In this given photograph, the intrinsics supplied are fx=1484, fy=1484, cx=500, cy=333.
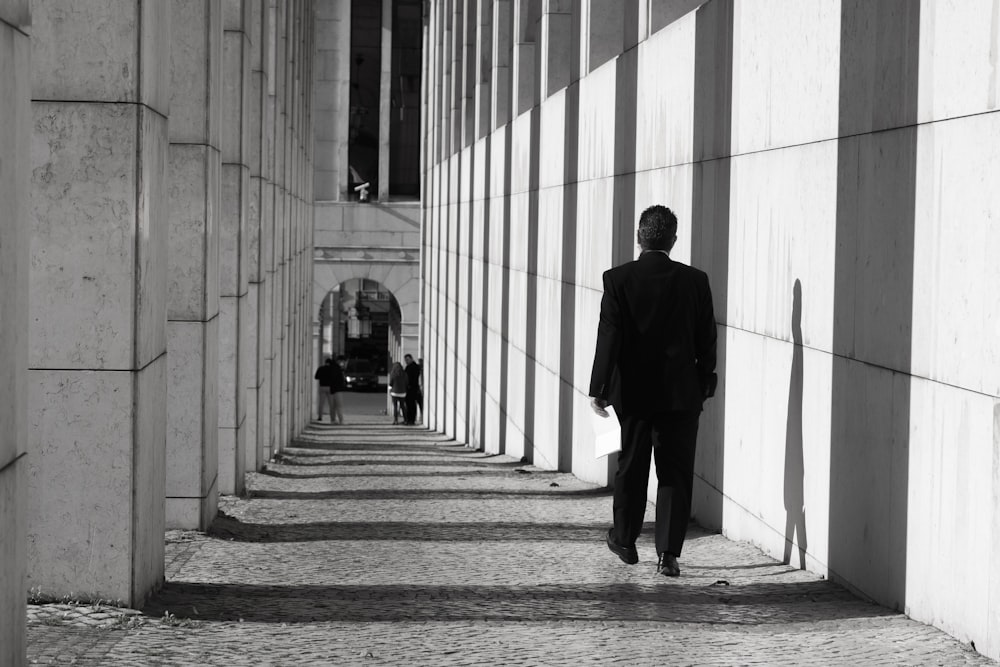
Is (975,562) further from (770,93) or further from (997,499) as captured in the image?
(770,93)

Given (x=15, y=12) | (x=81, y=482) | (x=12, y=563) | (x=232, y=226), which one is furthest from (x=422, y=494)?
(x=15, y=12)

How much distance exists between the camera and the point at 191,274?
8.92m

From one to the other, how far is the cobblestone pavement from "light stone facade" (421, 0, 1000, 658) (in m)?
0.32

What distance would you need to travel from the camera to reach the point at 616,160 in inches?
485

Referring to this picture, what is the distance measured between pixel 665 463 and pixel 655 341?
57 cm

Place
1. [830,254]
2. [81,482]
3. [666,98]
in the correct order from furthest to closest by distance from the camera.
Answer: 1. [666,98]
2. [830,254]
3. [81,482]

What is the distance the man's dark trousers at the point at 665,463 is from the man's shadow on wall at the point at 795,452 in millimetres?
593

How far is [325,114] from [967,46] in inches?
1701

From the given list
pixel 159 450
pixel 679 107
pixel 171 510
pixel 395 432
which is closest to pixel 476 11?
pixel 395 432

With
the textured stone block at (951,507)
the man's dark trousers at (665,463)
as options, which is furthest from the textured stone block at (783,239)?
the textured stone block at (951,507)

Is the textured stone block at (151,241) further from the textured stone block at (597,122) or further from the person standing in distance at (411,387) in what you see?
the person standing in distance at (411,387)

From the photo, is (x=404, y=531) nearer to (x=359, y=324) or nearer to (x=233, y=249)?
(x=233, y=249)

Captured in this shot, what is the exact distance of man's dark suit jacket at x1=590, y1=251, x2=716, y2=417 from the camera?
6.84 metres

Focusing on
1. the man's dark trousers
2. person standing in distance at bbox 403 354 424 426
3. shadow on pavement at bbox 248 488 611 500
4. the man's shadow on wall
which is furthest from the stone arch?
the man's dark trousers
